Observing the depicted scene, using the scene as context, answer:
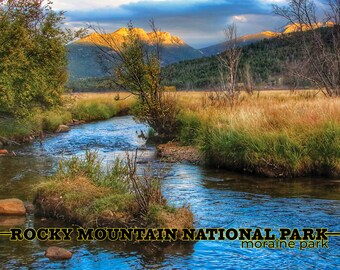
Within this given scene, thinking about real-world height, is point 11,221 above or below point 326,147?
below

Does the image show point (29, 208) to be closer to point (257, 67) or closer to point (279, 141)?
point (279, 141)

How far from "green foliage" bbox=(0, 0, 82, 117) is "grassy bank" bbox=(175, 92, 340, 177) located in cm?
670

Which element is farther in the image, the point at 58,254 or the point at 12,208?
the point at 12,208

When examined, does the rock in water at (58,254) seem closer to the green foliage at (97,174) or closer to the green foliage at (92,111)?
the green foliage at (97,174)

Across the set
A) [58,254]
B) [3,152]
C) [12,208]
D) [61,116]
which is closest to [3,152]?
[3,152]

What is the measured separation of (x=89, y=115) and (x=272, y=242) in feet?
100

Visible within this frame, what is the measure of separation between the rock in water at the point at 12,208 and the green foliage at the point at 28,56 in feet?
25.6

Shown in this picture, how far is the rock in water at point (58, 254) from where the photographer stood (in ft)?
25.3

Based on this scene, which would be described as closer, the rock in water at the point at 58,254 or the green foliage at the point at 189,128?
the rock in water at the point at 58,254

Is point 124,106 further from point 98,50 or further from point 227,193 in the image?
point 227,193

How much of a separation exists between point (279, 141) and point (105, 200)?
664 centimetres

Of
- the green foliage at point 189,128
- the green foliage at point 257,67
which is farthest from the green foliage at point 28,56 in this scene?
the green foliage at point 257,67

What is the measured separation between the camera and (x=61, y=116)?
31.6 m

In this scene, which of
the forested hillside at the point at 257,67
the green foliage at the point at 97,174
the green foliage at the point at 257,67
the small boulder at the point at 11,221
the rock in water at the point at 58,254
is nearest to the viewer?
the rock in water at the point at 58,254
